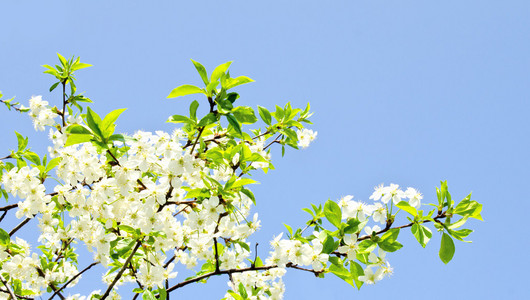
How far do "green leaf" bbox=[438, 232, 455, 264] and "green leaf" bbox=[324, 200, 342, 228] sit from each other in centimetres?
60

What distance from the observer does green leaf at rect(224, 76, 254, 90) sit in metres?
2.29

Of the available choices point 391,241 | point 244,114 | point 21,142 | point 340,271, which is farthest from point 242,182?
point 21,142

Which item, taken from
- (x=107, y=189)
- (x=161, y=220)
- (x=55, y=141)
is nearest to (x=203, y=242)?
(x=161, y=220)

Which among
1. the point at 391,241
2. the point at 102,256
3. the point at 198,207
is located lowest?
the point at 102,256

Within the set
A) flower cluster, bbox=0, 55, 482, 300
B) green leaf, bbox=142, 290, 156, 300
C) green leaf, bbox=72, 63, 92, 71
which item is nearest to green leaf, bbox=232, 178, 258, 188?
flower cluster, bbox=0, 55, 482, 300

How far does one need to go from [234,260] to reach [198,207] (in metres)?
0.62

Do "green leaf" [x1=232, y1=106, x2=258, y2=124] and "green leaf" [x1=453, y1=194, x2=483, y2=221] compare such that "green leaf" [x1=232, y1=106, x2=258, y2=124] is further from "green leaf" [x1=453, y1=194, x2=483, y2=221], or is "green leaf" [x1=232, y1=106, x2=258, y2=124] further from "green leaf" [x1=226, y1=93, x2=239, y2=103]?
"green leaf" [x1=453, y1=194, x2=483, y2=221]

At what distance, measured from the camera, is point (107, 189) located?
2742 mm

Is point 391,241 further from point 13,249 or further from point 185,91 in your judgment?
point 13,249

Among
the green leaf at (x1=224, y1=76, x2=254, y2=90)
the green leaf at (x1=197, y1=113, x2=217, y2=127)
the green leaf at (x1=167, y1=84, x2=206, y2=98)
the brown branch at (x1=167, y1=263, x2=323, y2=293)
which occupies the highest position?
the green leaf at (x1=224, y1=76, x2=254, y2=90)

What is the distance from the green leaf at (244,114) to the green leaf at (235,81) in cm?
16

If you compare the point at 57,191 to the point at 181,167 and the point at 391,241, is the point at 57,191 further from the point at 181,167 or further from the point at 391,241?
the point at 391,241

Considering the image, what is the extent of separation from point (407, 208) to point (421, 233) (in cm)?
16

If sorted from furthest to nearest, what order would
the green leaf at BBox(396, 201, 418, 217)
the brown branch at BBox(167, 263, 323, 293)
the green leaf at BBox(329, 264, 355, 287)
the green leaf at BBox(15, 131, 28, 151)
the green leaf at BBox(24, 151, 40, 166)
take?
1. the green leaf at BBox(15, 131, 28, 151)
2. the green leaf at BBox(24, 151, 40, 166)
3. the brown branch at BBox(167, 263, 323, 293)
4. the green leaf at BBox(329, 264, 355, 287)
5. the green leaf at BBox(396, 201, 418, 217)
